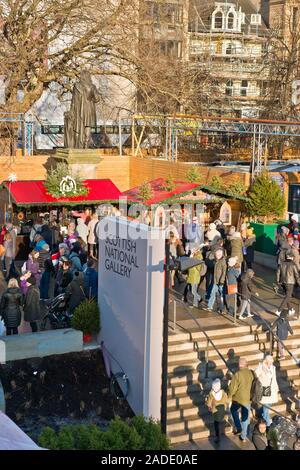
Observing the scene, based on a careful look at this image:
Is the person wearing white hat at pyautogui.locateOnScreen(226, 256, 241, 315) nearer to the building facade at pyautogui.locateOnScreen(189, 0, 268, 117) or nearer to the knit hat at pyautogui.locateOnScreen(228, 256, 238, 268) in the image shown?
the knit hat at pyautogui.locateOnScreen(228, 256, 238, 268)

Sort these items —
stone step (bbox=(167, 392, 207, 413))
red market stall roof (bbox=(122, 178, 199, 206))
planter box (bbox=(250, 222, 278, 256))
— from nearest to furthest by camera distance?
stone step (bbox=(167, 392, 207, 413))
planter box (bbox=(250, 222, 278, 256))
red market stall roof (bbox=(122, 178, 199, 206))

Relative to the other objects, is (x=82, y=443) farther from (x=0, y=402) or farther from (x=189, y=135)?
(x=189, y=135)

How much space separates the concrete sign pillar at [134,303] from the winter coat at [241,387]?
47.1 inches

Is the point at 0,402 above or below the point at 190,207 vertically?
below

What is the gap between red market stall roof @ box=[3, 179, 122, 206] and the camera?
70.8 ft

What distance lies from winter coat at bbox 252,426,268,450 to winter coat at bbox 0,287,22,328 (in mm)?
4853

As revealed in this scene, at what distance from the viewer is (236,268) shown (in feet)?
46.6

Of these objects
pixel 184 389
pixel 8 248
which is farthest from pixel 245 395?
pixel 8 248

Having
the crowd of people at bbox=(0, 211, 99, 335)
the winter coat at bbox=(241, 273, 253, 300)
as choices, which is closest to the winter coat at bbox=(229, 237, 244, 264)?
the winter coat at bbox=(241, 273, 253, 300)

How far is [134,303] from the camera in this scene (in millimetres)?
11961

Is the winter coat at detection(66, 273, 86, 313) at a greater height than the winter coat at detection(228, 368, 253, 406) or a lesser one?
greater

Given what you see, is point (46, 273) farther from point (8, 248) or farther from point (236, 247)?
point (236, 247)

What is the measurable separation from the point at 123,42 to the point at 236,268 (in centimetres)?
1669
